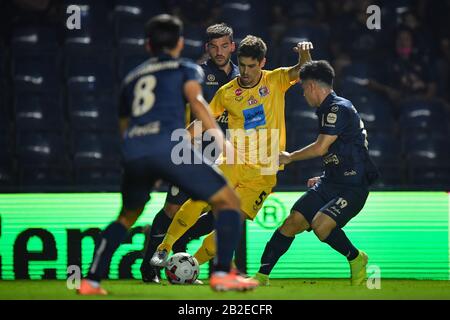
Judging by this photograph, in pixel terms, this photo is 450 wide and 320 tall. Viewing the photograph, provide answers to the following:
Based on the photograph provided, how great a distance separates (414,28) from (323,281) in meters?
4.72

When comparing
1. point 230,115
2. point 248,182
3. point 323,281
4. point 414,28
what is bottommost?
point 323,281

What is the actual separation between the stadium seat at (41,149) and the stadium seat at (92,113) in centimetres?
27

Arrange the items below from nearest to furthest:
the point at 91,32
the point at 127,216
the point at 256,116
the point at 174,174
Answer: the point at 174,174, the point at 127,216, the point at 256,116, the point at 91,32

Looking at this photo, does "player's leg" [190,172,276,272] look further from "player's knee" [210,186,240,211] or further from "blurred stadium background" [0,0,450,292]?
"blurred stadium background" [0,0,450,292]

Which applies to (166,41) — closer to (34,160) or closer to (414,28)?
(34,160)

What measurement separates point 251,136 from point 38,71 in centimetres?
445

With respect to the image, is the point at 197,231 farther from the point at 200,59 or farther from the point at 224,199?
the point at 200,59

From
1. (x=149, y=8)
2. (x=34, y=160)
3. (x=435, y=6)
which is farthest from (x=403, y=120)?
(x=34, y=160)

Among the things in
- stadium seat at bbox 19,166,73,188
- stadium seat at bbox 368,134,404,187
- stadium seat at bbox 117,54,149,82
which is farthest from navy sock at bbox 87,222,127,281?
stadium seat at bbox 117,54,149,82

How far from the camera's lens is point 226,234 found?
6.38 meters

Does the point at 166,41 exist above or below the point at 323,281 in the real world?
above

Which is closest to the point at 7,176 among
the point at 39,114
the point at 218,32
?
the point at 39,114

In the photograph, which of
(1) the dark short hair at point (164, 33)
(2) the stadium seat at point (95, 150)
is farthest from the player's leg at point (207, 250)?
(2) the stadium seat at point (95, 150)

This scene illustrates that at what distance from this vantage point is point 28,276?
9.69m
